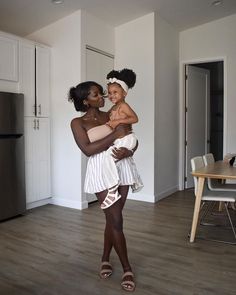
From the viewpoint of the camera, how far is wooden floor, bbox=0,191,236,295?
219cm

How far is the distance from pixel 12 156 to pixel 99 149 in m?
2.08

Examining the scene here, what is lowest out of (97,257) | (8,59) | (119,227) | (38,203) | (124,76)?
(97,257)

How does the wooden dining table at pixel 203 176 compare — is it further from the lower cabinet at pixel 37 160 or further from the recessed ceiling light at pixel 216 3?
the recessed ceiling light at pixel 216 3

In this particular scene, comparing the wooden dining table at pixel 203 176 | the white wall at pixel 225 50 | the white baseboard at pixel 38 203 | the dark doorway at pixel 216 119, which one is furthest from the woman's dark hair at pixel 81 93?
the dark doorway at pixel 216 119

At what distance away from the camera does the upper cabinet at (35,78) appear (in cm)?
403

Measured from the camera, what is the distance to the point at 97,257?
268 cm

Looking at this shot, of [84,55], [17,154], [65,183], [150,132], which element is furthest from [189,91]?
[17,154]

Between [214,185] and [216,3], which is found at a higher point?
[216,3]

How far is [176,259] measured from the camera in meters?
2.65

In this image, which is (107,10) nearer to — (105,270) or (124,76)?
(124,76)

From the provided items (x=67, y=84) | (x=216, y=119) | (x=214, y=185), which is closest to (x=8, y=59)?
(x=67, y=84)

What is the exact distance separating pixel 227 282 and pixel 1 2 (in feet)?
12.2

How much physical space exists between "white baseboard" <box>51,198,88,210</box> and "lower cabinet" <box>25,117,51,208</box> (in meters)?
0.12

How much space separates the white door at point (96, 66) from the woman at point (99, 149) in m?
2.29
